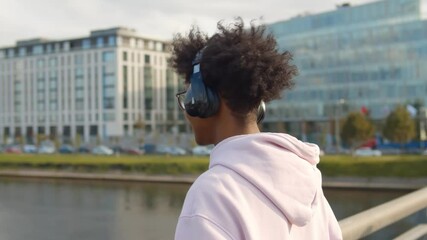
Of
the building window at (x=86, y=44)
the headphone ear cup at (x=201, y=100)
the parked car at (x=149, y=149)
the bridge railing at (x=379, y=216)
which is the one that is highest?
the building window at (x=86, y=44)

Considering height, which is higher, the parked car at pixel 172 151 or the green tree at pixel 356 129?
the green tree at pixel 356 129

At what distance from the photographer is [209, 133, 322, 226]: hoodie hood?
126 centimetres

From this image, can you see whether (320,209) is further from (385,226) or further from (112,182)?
(112,182)

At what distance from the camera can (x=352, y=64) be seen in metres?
54.8

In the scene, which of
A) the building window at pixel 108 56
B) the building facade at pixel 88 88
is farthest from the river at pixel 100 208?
the building window at pixel 108 56

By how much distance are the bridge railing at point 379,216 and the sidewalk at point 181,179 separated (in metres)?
29.7

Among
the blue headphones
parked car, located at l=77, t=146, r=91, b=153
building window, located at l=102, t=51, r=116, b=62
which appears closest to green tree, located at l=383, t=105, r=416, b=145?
parked car, located at l=77, t=146, r=91, b=153

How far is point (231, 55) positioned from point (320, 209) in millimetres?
476

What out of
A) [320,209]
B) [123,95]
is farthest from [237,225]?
[123,95]

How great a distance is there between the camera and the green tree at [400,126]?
41.9 meters

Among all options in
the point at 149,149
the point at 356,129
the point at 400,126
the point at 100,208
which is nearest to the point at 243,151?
the point at 100,208

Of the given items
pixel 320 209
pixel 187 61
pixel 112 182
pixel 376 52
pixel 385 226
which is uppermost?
pixel 376 52

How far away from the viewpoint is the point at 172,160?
1614 inches

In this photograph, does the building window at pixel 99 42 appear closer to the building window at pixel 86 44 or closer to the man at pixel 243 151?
the building window at pixel 86 44
